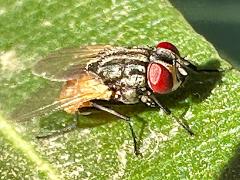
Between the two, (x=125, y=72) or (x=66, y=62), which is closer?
(x=125, y=72)

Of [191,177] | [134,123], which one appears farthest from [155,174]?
[134,123]

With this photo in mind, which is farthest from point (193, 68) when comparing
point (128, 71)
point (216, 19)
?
point (216, 19)

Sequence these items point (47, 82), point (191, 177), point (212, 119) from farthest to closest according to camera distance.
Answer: point (47, 82), point (212, 119), point (191, 177)

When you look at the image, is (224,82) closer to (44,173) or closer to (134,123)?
(134,123)

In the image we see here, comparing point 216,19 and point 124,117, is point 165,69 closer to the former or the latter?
point 124,117

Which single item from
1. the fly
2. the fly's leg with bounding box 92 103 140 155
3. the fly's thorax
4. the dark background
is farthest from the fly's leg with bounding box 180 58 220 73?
the dark background

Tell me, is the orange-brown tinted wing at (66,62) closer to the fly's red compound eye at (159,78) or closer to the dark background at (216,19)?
the fly's red compound eye at (159,78)
